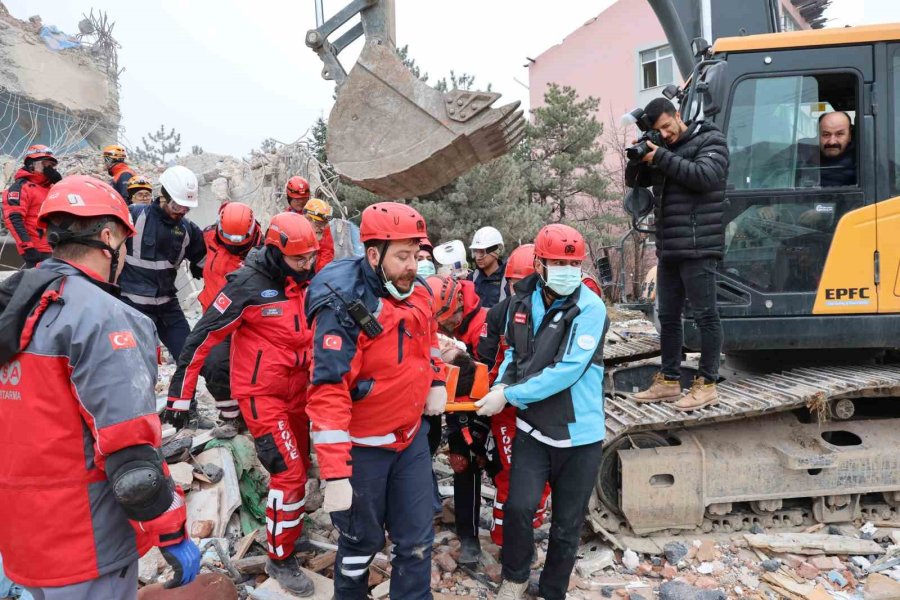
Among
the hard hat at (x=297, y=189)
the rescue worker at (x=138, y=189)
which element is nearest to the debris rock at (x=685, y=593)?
the hard hat at (x=297, y=189)

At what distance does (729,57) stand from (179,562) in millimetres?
4470

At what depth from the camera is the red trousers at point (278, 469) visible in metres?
3.39

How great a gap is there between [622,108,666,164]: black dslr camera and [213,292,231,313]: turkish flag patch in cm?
262

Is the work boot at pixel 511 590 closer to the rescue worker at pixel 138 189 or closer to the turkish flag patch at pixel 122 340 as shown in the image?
the turkish flag patch at pixel 122 340

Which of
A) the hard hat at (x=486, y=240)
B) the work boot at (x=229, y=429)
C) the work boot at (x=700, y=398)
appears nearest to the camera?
the work boot at (x=700, y=398)

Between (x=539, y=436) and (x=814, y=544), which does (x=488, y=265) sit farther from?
(x=814, y=544)

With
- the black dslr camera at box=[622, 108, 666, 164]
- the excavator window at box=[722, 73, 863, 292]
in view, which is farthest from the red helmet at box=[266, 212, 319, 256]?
the excavator window at box=[722, 73, 863, 292]

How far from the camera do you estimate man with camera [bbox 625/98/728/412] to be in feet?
12.3

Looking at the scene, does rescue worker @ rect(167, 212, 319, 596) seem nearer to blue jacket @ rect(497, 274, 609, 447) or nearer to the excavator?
the excavator

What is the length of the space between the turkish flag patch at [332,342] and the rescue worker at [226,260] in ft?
6.75

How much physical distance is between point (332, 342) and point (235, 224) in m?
2.56

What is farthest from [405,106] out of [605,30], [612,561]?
[605,30]

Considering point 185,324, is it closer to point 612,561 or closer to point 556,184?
point 612,561

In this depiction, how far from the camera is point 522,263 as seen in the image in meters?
3.99
